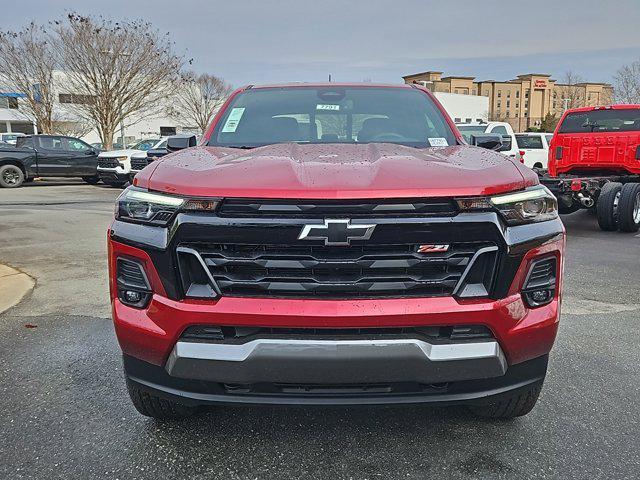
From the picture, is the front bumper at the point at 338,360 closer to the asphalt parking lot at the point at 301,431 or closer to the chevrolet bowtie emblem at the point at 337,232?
the asphalt parking lot at the point at 301,431

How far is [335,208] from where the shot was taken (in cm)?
205

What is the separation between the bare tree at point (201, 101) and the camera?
135 ft

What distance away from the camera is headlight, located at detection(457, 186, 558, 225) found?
2107mm

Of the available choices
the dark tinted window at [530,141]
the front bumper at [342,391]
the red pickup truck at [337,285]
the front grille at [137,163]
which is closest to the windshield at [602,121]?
the dark tinted window at [530,141]

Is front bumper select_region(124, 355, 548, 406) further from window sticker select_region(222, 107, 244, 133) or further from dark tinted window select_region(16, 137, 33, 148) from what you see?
dark tinted window select_region(16, 137, 33, 148)

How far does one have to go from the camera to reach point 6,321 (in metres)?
4.38

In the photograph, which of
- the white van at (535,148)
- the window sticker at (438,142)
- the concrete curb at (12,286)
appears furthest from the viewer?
the white van at (535,148)

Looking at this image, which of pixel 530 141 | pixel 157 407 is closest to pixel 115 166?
pixel 530 141

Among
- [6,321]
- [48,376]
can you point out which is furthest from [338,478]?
[6,321]

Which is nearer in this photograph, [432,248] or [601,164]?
[432,248]

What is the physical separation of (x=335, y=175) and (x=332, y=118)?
5.07ft

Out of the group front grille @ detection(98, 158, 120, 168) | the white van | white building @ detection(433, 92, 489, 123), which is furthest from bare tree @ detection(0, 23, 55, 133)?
white building @ detection(433, 92, 489, 123)

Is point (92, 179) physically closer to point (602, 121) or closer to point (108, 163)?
point (108, 163)

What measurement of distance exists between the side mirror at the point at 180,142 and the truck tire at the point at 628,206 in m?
7.63
